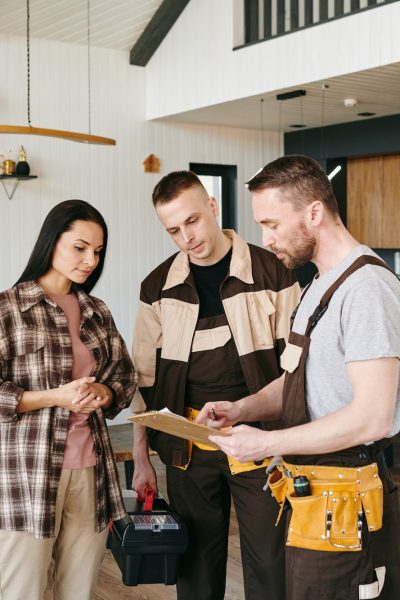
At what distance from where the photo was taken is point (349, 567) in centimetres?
209

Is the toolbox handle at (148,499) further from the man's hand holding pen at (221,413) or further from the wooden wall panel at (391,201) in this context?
the wooden wall panel at (391,201)

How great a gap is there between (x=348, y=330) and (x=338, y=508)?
18.8 inches

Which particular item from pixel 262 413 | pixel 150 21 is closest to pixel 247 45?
pixel 150 21

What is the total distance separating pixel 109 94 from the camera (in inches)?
326

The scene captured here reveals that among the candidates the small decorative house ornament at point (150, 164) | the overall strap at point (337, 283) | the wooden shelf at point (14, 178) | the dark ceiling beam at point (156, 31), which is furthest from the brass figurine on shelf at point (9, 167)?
the overall strap at point (337, 283)

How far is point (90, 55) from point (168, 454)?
6.09 m

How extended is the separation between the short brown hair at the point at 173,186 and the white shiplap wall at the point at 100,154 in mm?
5013

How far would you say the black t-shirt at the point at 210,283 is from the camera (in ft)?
9.50

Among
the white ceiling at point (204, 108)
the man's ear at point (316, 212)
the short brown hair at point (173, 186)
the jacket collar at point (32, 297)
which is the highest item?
the white ceiling at point (204, 108)

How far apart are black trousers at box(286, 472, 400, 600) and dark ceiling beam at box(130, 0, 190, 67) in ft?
22.5

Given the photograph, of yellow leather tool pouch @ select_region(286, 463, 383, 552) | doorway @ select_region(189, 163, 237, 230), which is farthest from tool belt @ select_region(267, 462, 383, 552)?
doorway @ select_region(189, 163, 237, 230)

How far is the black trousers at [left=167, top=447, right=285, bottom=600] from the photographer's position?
2.76 meters

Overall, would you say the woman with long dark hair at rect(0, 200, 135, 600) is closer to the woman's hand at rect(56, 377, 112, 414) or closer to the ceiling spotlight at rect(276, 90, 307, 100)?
the woman's hand at rect(56, 377, 112, 414)

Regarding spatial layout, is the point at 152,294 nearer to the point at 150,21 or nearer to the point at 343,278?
the point at 343,278
